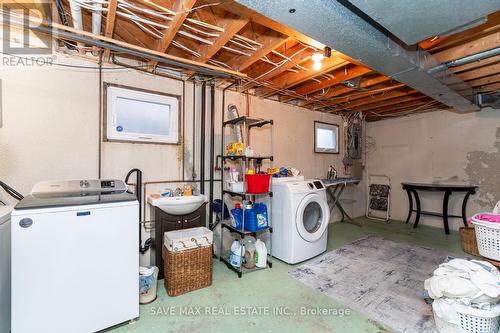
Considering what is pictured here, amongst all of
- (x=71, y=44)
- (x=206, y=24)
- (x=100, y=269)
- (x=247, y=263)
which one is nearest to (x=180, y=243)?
(x=100, y=269)

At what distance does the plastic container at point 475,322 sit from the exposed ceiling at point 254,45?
1.98 meters

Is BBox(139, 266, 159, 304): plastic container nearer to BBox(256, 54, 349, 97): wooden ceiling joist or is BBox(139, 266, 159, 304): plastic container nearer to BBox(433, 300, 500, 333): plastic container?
BBox(433, 300, 500, 333): plastic container

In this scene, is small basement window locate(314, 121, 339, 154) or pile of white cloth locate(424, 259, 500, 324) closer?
pile of white cloth locate(424, 259, 500, 324)

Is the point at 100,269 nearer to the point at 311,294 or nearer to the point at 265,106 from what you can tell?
the point at 311,294

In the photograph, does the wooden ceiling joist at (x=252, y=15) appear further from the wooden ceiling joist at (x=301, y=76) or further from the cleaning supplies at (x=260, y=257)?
the cleaning supplies at (x=260, y=257)

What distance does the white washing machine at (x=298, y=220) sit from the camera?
2639 millimetres

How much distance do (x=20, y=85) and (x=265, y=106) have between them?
→ 2.66m

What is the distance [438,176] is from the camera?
14.0ft

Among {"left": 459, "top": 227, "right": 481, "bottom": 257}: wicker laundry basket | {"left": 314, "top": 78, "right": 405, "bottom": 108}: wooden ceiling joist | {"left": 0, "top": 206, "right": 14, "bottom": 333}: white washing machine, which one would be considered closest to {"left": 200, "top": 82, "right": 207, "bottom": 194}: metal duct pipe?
{"left": 0, "top": 206, "right": 14, "bottom": 333}: white washing machine

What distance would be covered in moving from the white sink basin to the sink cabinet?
2.1 inches

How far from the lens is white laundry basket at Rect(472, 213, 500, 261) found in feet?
5.29

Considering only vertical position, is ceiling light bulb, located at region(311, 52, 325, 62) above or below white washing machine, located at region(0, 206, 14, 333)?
above

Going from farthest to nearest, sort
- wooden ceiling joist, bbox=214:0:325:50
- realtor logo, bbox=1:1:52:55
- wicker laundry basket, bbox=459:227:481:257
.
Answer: wicker laundry basket, bbox=459:227:481:257
realtor logo, bbox=1:1:52:55
wooden ceiling joist, bbox=214:0:325:50

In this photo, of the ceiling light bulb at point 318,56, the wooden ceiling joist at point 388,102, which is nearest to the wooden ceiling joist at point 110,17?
the ceiling light bulb at point 318,56
